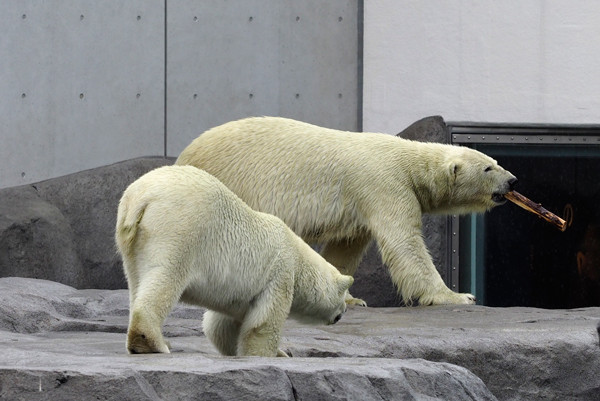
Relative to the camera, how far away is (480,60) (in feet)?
30.9

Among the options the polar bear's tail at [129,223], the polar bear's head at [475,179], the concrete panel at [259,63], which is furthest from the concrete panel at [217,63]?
the polar bear's tail at [129,223]

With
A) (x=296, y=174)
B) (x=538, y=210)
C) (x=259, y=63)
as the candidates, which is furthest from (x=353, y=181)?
(x=259, y=63)

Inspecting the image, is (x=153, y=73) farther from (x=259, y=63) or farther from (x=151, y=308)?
(x=151, y=308)

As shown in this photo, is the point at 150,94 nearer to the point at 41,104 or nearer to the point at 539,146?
the point at 41,104

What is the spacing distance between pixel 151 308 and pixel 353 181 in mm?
3518

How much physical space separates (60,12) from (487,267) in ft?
12.8

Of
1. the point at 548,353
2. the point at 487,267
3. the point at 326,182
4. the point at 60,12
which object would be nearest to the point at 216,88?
the point at 60,12

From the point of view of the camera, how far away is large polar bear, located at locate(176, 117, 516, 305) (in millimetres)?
7289

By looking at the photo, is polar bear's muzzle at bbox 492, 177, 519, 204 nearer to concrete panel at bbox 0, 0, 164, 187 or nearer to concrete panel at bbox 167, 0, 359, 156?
concrete panel at bbox 167, 0, 359, 156

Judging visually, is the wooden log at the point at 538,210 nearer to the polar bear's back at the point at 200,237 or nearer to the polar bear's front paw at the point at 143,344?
the polar bear's back at the point at 200,237

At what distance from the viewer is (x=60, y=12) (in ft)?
28.9

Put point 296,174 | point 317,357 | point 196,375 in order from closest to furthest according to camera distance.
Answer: point 196,375 → point 317,357 → point 296,174

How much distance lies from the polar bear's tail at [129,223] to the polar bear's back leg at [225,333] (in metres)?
0.66

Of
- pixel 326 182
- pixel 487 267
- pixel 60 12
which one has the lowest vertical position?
pixel 487 267
